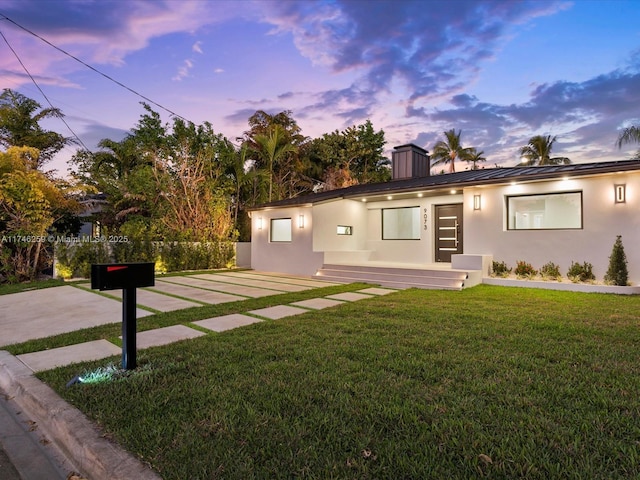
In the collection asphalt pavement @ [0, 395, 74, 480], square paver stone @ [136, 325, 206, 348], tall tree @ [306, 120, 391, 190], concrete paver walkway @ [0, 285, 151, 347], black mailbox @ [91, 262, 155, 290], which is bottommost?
asphalt pavement @ [0, 395, 74, 480]

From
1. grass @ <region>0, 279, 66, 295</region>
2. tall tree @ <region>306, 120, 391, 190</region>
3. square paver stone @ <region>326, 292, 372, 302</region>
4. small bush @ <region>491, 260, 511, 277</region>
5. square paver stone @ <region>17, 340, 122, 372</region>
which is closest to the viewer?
square paver stone @ <region>17, 340, 122, 372</region>

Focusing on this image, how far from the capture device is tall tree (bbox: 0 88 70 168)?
46.8ft

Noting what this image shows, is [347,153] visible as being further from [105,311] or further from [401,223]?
[105,311]

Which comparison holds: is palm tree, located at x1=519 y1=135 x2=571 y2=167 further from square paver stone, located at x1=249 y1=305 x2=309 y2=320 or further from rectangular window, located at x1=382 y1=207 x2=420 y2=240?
square paver stone, located at x1=249 y1=305 x2=309 y2=320

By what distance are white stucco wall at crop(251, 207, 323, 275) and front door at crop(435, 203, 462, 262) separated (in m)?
3.74

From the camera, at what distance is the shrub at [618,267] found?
279 inches

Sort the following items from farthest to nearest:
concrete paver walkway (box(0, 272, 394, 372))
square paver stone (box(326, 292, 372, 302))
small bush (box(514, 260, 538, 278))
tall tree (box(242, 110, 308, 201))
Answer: tall tree (box(242, 110, 308, 201)) → small bush (box(514, 260, 538, 278)) → square paver stone (box(326, 292, 372, 302)) → concrete paver walkway (box(0, 272, 394, 372))

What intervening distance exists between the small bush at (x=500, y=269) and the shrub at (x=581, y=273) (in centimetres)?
123

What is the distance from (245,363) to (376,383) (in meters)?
1.15

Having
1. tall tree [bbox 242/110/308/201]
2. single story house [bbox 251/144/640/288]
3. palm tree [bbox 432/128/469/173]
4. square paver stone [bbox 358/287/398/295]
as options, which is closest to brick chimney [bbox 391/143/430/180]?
single story house [bbox 251/144/640/288]

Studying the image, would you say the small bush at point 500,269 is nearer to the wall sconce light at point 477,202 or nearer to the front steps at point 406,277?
the front steps at point 406,277

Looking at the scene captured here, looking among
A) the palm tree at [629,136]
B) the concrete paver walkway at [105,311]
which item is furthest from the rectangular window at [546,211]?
the palm tree at [629,136]

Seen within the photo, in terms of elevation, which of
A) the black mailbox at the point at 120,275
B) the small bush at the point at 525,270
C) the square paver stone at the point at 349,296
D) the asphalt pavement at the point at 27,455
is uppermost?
the black mailbox at the point at 120,275

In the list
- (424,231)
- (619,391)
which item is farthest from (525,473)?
(424,231)
